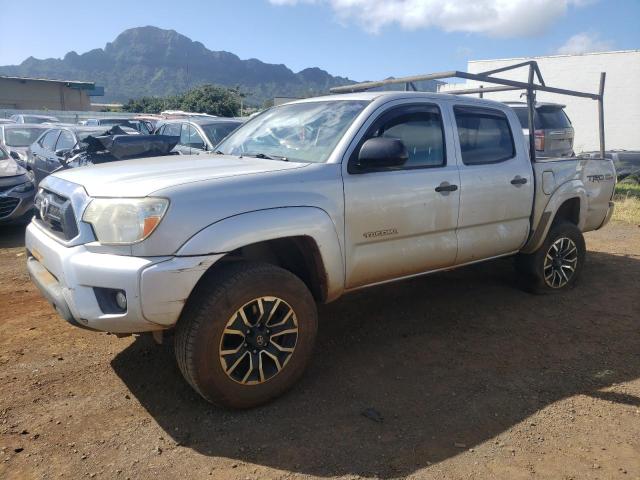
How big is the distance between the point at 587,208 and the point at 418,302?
2.11 metres

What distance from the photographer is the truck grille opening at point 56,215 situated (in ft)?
10.1

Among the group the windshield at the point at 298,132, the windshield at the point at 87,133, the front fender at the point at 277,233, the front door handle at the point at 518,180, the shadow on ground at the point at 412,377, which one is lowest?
the shadow on ground at the point at 412,377

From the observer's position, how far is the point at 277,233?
3145mm

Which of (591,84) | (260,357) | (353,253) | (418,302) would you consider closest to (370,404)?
(260,357)

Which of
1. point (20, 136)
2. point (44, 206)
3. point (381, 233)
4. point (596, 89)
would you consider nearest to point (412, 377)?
point (381, 233)

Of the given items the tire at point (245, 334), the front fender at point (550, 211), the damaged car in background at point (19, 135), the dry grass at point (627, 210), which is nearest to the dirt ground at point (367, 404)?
the tire at point (245, 334)

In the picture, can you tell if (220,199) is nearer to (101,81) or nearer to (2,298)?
(2,298)

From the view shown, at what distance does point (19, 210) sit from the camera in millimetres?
8133

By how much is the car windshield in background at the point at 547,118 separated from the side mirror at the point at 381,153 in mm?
7328

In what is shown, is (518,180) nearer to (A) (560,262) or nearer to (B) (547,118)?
(A) (560,262)

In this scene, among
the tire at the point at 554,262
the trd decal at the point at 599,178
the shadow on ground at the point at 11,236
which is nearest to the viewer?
the tire at the point at 554,262

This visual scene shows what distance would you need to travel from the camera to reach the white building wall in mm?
23969

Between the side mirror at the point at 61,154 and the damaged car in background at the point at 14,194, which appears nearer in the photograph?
the damaged car in background at the point at 14,194

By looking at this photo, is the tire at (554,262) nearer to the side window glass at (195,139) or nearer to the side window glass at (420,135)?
the side window glass at (420,135)
